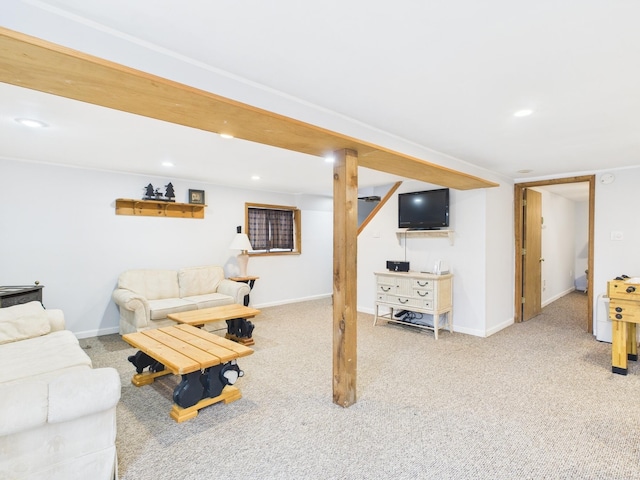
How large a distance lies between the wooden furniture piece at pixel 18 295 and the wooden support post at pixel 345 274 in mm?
3178

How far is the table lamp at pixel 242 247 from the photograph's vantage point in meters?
5.61

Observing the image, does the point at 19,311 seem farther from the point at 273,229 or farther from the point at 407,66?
the point at 273,229

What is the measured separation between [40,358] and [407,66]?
3103 mm

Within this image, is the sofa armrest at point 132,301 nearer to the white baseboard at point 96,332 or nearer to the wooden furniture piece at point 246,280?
the white baseboard at point 96,332

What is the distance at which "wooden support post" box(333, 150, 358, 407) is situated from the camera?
102 inches

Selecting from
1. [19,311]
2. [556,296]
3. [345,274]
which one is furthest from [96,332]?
[556,296]

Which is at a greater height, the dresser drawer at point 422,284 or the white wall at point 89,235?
the white wall at point 89,235

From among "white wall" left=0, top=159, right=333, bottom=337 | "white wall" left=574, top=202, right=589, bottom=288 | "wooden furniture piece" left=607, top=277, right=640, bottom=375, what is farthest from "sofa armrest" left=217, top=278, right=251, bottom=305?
"white wall" left=574, top=202, right=589, bottom=288

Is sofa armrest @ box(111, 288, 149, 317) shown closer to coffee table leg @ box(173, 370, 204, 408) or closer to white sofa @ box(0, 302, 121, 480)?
coffee table leg @ box(173, 370, 204, 408)

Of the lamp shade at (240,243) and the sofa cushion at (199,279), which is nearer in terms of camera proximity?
the sofa cushion at (199,279)

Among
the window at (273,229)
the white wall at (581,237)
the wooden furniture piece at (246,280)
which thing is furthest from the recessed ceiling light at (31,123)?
the white wall at (581,237)

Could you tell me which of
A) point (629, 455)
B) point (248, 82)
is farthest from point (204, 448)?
point (629, 455)

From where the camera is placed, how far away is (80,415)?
1.61 metres

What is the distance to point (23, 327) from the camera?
9.45 feet
